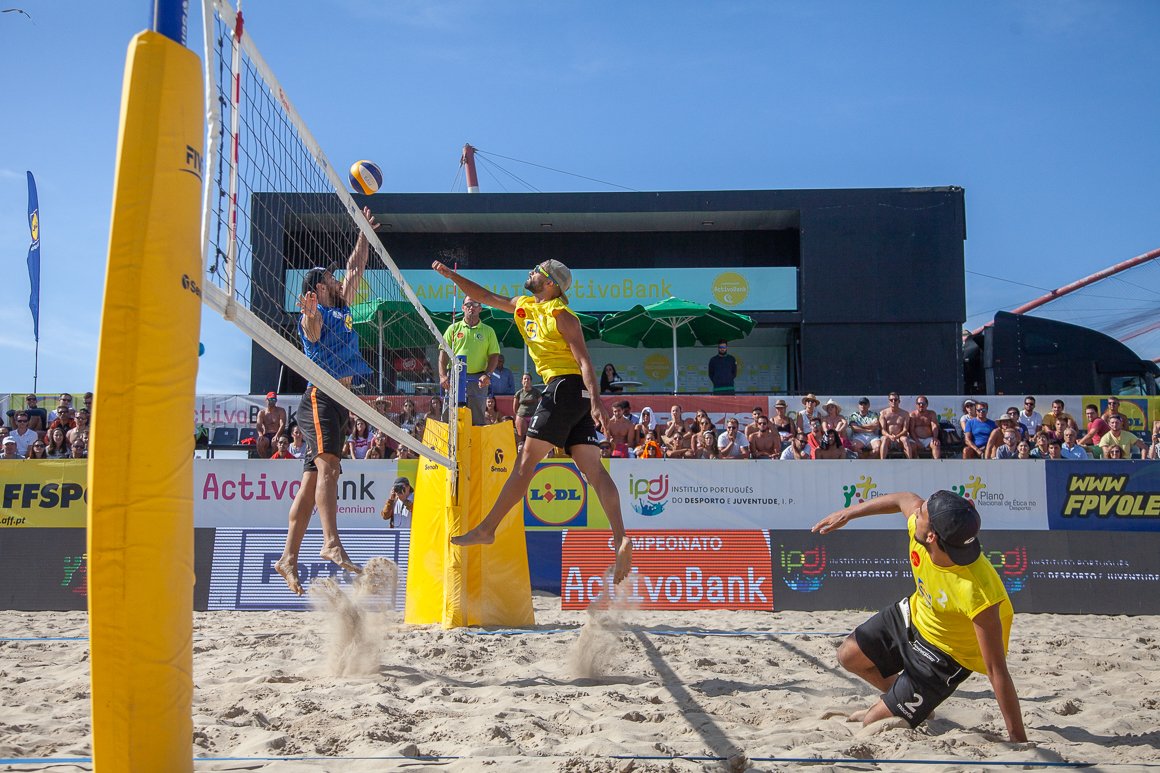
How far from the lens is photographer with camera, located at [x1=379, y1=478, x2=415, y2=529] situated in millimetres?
8320

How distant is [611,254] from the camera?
18.4m

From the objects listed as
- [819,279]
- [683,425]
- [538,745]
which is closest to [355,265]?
[538,745]

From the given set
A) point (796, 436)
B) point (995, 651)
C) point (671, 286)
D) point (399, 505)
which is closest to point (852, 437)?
point (796, 436)

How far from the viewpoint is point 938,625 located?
3.53 metres

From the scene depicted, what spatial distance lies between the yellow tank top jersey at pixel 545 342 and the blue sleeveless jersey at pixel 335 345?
3.27 feet

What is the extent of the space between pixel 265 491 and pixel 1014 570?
23.3 ft

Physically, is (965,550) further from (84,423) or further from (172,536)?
(84,423)

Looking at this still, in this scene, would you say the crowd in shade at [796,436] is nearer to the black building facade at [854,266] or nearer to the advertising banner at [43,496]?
the advertising banner at [43,496]

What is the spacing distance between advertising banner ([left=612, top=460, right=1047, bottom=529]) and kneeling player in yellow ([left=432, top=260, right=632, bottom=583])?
3971mm

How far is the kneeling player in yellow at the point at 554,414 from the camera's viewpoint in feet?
15.6

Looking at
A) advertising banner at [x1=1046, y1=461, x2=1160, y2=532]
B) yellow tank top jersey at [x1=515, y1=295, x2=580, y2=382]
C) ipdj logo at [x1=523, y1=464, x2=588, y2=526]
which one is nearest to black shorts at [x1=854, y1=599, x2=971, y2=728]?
yellow tank top jersey at [x1=515, y1=295, x2=580, y2=382]

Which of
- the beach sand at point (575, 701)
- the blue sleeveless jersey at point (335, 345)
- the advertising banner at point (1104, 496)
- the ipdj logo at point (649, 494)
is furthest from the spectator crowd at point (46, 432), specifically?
the advertising banner at point (1104, 496)

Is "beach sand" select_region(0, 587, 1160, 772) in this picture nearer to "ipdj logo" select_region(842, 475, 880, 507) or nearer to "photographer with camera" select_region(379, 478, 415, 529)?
"photographer with camera" select_region(379, 478, 415, 529)

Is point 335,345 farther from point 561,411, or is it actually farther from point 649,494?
point 649,494
